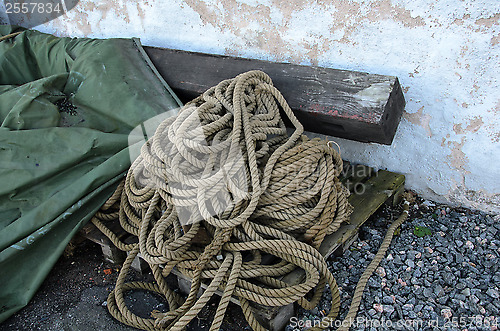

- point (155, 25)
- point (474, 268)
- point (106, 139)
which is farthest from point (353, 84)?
point (155, 25)

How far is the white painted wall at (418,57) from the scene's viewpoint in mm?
1987

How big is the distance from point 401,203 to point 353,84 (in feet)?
2.67

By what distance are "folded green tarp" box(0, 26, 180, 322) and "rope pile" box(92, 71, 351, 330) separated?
1.11ft

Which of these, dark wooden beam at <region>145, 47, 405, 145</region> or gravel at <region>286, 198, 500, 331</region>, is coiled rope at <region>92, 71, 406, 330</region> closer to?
gravel at <region>286, 198, 500, 331</region>

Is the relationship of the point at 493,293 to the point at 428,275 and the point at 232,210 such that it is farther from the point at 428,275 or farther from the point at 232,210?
the point at 232,210

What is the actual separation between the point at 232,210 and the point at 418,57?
4.40 feet

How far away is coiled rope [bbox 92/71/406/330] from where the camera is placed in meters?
1.61

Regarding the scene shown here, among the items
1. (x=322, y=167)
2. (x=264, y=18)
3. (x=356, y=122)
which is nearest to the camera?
(x=322, y=167)

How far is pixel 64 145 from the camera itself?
2115 millimetres

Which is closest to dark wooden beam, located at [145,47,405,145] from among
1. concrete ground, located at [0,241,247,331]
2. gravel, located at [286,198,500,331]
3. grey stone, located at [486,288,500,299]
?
gravel, located at [286,198,500,331]

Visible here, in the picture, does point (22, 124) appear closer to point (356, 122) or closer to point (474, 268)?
point (356, 122)

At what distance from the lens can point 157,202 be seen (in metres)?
1.87

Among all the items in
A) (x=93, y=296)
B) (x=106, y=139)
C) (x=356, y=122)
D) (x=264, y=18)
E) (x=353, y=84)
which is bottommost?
(x=93, y=296)

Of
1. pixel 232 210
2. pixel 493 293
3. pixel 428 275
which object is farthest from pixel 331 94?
pixel 493 293
